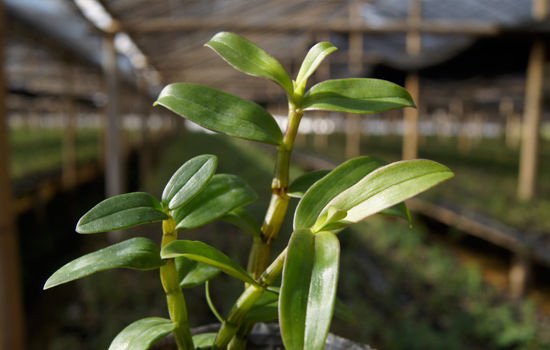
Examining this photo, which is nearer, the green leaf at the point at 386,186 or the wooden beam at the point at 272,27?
the green leaf at the point at 386,186

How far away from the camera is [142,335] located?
0.36 meters

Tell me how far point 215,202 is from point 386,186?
0.13m

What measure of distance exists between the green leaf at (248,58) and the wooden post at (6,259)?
3.21 feet

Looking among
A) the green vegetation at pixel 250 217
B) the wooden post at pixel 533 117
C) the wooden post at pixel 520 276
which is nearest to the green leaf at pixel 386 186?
the green vegetation at pixel 250 217

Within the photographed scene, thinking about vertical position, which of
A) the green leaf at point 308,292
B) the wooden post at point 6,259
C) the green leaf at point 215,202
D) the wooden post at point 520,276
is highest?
the green leaf at point 215,202

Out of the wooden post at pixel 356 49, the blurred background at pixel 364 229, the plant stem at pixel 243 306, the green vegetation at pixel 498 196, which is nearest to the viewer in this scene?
the plant stem at pixel 243 306

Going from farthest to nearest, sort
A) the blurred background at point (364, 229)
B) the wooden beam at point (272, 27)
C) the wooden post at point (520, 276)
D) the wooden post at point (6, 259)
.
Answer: the wooden beam at point (272, 27) → the wooden post at point (520, 276) → the blurred background at point (364, 229) → the wooden post at point (6, 259)

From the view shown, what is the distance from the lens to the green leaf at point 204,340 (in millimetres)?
412

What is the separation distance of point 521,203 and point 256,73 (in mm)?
2975

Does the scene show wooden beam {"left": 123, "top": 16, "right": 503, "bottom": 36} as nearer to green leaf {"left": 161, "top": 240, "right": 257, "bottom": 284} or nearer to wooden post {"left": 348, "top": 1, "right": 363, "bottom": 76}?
green leaf {"left": 161, "top": 240, "right": 257, "bottom": 284}

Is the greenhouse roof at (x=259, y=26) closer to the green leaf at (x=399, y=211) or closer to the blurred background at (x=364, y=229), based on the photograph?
the blurred background at (x=364, y=229)

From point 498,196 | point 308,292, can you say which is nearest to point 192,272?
point 308,292

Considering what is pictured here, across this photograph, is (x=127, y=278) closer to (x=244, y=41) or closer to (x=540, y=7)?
(x=244, y=41)

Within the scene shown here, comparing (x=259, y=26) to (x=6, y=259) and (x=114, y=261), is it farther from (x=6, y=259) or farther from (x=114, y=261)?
(x=114, y=261)
